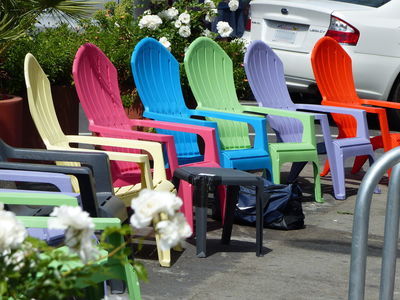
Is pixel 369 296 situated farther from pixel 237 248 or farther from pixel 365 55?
pixel 365 55

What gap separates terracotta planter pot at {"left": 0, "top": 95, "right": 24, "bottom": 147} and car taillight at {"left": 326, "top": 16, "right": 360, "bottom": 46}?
5201 millimetres

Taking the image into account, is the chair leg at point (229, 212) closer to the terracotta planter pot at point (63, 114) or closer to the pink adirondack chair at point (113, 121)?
the pink adirondack chair at point (113, 121)

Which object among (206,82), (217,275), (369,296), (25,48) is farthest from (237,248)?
(25,48)

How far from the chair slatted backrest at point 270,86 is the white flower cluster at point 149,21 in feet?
2.77

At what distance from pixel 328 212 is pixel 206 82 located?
145 centimetres

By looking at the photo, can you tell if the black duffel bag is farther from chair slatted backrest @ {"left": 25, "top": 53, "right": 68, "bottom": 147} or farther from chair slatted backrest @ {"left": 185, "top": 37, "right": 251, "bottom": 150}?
chair slatted backrest @ {"left": 25, "top": 53, "right": 68, "bottom": 147}

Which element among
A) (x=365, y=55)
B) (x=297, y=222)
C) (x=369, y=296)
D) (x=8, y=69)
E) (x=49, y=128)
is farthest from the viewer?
(x=365, y=55)

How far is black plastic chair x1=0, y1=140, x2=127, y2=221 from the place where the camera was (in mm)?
4602

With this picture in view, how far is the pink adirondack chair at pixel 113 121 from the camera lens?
6141 mm

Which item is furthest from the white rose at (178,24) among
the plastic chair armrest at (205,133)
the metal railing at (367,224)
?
the metal railing at (367,224)

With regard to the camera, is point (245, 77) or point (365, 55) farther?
point (365, 55)

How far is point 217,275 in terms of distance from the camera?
217 inches

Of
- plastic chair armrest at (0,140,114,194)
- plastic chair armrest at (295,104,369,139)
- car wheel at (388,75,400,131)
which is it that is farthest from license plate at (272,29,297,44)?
plastic chair armrest at (0,140,114,194)

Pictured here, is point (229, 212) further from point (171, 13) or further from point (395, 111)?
point (395, 111)
